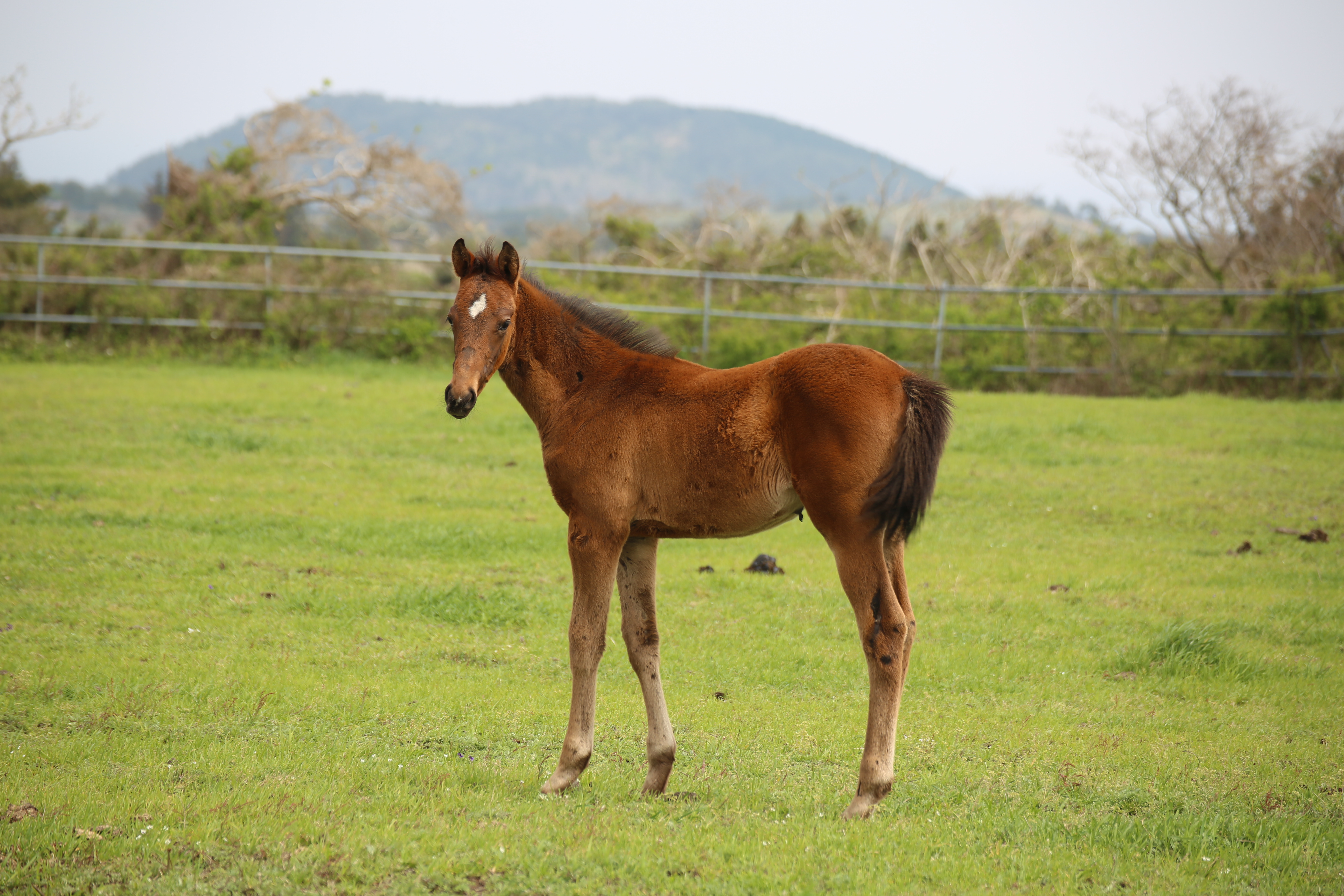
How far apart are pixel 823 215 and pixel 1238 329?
15.3m

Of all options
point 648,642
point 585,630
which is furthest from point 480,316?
point 648,642

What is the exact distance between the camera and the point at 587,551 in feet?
15.0

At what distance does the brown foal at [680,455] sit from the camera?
4230 millimetres

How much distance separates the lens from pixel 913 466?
416 centimetres

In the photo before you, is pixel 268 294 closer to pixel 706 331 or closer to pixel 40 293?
pixel 40 293

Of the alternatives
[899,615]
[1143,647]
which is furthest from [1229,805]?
[1143,647]

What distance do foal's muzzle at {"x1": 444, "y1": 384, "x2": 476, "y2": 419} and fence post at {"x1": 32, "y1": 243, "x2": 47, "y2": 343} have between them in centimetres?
1817

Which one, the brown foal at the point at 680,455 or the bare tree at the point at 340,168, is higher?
the bare tree at the point at 340,168

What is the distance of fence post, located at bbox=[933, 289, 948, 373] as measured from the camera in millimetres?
18500

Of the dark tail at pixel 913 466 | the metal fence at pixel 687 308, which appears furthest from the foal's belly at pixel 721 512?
the metal fence at pixel 687 308

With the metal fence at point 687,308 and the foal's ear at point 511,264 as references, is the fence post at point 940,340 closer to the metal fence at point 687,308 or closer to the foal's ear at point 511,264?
the metal fence at point 687,308

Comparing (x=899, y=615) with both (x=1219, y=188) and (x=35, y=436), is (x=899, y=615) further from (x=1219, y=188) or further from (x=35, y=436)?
(x=1219, y=188)

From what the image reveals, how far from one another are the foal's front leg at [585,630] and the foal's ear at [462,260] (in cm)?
124

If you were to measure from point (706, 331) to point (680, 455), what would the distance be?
14.8 metres
